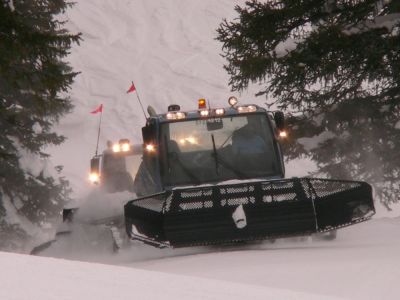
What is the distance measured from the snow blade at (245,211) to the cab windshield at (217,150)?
3.33ft

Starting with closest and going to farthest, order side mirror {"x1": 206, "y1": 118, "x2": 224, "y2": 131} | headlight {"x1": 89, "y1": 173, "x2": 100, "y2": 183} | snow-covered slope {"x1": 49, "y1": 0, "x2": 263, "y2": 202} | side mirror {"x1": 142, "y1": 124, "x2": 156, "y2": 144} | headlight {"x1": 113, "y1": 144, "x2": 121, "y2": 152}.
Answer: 1. side mirror {"x1": 142, "y1": 124, "x2": 156, "y2": 144}
2. side mirror {"x1": 206, "y1": 118, "x2": 224, "y2": 131}
3. headlight {"x1": 89, "y1": 173, "x2": 100, "y2": 183}
4. headlight {"x1": 113, "y1": 144, "x2": 121, "y2": 152}
5. snow-covered slope {"x1": 49, "y1": 0, "x2": 263, "y2": 202}

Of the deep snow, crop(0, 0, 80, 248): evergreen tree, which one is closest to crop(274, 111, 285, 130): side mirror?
the deep snow

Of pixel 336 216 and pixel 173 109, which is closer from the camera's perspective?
pixel 336 216

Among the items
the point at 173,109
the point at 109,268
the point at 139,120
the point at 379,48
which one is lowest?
the point at 109,268

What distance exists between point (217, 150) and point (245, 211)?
1434mm

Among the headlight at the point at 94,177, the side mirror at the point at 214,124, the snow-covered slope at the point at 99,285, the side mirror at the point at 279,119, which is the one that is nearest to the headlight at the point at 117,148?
the headlight at the point at 94,177

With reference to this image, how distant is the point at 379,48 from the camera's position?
384 inches

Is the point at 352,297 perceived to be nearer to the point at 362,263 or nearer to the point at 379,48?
the point at 362,263

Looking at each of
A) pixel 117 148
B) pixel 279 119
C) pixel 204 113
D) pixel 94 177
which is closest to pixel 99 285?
pixel 279 119

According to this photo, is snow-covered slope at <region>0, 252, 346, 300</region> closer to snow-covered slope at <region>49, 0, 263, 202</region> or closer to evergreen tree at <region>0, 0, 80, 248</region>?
Result: evergreen tree at <region>0, 0, 80, 248</region>

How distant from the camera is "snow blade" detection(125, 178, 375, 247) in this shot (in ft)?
22.9

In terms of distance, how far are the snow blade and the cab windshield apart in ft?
3.33

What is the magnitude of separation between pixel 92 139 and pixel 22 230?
79.8 ft

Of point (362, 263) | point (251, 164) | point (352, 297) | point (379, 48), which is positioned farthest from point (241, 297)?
point (379, 48)
